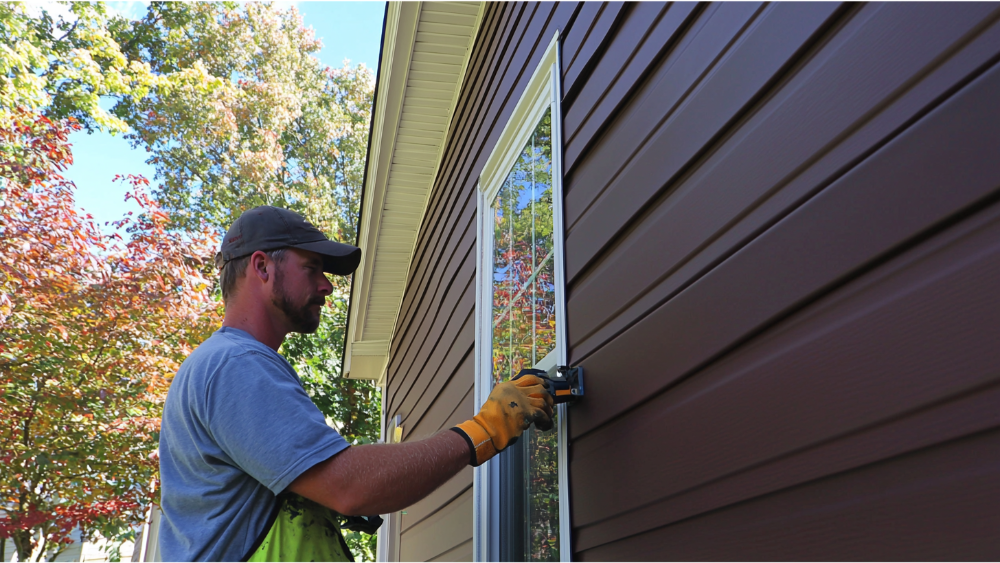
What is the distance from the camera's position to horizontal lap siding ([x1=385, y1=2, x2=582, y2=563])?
11.5 ft

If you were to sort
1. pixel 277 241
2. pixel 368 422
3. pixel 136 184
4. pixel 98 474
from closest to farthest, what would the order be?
pixel 277 241 → pixel 98 474 → pixel 136 184 → pixel 368 422

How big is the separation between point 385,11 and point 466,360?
2.73 m

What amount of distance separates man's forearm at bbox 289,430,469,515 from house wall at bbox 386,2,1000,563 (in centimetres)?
50

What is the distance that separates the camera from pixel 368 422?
14.0 m

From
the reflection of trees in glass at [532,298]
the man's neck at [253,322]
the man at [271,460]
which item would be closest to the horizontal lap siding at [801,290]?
the man at [271,460]

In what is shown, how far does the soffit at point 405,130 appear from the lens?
498 cm

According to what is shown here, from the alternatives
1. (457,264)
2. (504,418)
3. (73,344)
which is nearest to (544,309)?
(504,418)

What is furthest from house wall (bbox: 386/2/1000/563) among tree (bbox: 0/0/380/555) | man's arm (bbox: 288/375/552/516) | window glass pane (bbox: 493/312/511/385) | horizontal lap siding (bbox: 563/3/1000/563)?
tree (bbox: 0/0/380/555)

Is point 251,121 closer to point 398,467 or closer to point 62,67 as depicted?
point 62,67

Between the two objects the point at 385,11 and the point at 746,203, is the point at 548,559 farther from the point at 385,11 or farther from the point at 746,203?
the point at 385,11

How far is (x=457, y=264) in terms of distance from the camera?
452 centimetres

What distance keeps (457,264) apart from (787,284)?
11.1 feet

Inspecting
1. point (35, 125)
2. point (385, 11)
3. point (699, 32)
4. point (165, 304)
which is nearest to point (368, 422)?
point (165, 304)

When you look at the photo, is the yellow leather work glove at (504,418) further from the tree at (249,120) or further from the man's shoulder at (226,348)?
the tree at (249,120)
